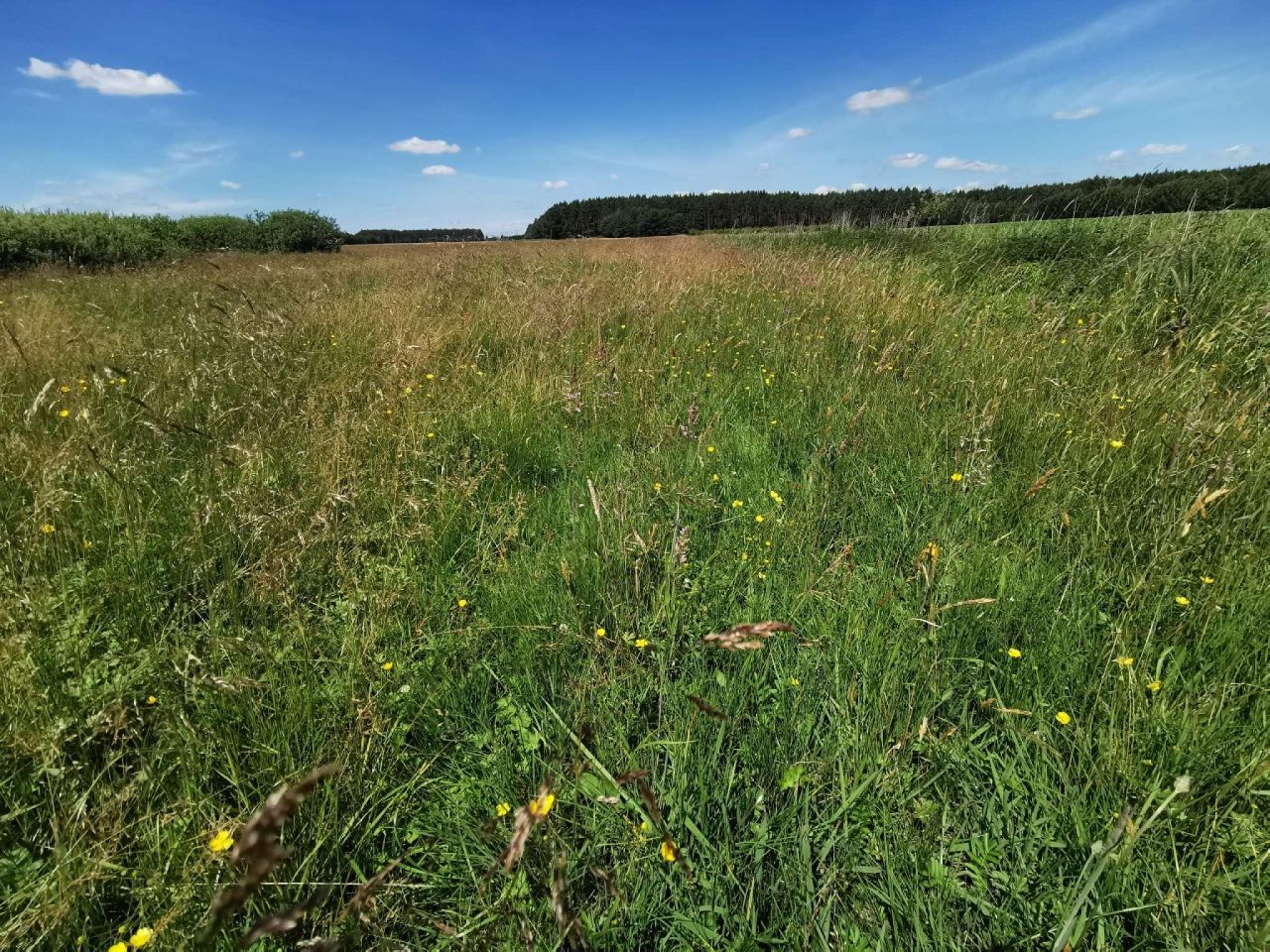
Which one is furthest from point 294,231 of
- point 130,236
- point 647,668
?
point 647,668

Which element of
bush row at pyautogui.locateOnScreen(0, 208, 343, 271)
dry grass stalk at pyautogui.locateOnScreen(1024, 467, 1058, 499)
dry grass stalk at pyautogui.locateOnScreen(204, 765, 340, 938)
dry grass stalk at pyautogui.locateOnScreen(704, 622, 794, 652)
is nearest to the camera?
dry grass stalk at pyautogui.locateOnScreen(204, 765, 340, 938)

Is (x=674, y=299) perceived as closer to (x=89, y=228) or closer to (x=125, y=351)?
(x=125, y=351)

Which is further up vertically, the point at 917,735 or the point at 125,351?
the point at 125,351

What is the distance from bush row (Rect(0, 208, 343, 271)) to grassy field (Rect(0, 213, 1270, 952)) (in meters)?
15.7

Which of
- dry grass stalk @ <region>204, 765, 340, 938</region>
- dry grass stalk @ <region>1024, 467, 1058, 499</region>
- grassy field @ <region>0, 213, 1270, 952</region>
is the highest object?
dry grass stalk @ <region>204, 765, 340, 938</region>

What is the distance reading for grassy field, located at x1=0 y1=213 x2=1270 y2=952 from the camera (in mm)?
1126

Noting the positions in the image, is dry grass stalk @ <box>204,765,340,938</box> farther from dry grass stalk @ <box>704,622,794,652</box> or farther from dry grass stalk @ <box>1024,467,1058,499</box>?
dry grass stalk @ <box>1024,467,1058,499</box>

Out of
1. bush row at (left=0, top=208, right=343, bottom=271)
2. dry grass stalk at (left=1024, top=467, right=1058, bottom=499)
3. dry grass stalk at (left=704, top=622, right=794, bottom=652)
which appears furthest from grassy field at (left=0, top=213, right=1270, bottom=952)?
bush row at (left=0, top=208, right=343, bottom=271)

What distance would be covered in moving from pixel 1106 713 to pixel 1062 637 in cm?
29

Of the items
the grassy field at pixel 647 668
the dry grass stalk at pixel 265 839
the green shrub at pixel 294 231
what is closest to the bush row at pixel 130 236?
the green shrub at pixel 294 231

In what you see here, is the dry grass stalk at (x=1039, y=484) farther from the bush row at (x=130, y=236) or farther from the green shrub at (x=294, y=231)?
the green shrub at (x=294, y=231)

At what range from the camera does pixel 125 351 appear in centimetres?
409

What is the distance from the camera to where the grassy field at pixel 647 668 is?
113 centimetres

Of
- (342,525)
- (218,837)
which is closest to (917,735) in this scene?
(218,837)
